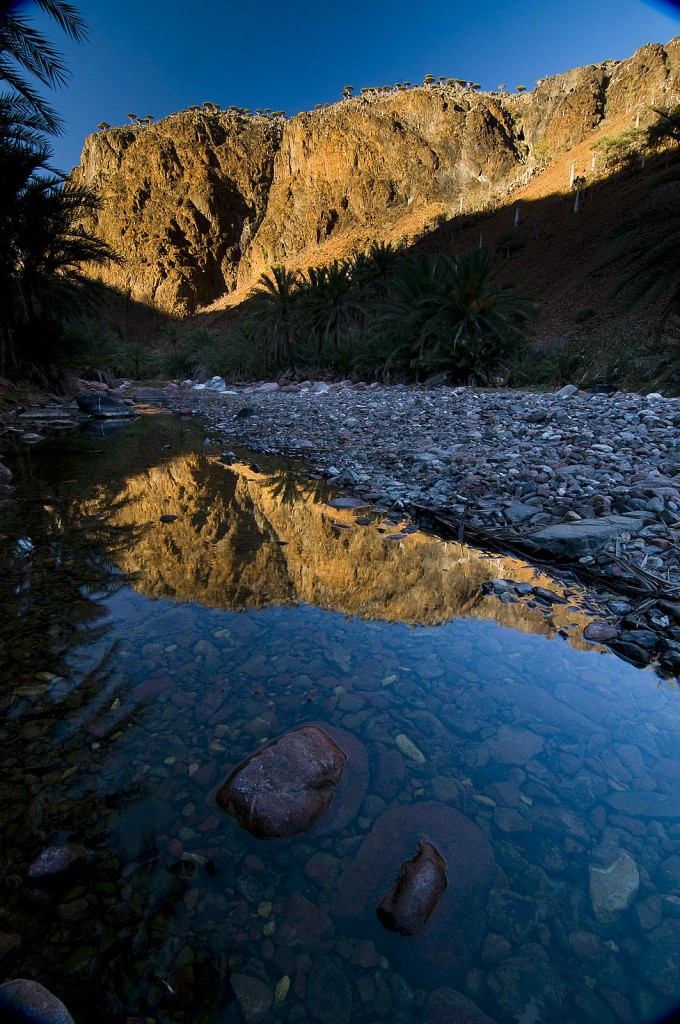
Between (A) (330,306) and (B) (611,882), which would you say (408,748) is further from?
(A) (330,306)

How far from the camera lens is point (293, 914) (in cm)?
122

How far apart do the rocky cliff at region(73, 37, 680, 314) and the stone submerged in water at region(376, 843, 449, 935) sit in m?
49.7

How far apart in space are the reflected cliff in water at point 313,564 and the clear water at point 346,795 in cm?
3

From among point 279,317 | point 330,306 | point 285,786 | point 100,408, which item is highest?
point 330,306

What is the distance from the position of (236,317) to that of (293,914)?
201ft

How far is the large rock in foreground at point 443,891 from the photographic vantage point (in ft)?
3.71

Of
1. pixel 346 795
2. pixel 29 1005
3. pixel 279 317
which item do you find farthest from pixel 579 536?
pixel 279 317

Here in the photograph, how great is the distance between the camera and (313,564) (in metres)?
3.45

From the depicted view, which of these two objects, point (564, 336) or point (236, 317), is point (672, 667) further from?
→ point (236, 317)

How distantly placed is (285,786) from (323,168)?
74329 mm

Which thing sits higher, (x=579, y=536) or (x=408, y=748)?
(x=579, y=536)

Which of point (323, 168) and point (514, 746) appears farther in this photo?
point (323, 168)

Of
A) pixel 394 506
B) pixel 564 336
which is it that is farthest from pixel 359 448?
pixel 564 336

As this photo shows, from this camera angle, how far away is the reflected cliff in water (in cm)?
281
